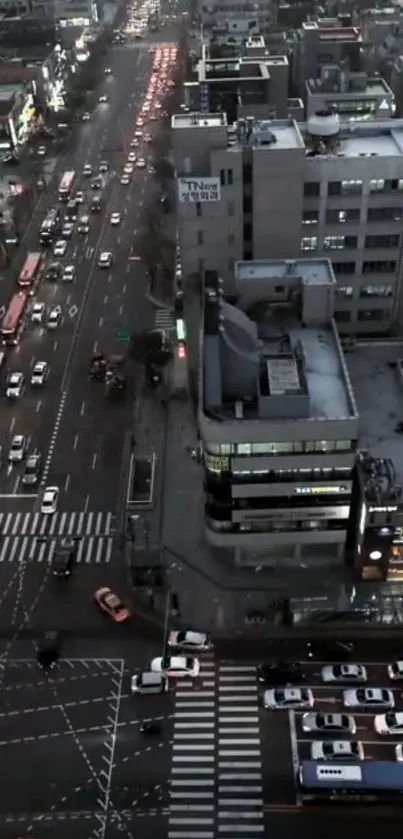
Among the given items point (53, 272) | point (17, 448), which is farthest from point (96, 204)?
point (17, 448)

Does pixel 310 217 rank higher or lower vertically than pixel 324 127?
lower

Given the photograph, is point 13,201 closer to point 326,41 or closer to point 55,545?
point 326,41

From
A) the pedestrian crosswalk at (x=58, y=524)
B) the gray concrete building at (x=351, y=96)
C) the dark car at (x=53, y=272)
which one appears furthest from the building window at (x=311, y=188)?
the dark car at (x=53, y=272)

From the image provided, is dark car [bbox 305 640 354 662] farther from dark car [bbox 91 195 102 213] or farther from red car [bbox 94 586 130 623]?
dark car [bbox 91 195 102 213]

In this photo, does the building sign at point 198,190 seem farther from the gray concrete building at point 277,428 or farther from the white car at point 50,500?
the white car at point 50,500

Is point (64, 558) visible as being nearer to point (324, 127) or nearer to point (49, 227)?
point (324, 127)

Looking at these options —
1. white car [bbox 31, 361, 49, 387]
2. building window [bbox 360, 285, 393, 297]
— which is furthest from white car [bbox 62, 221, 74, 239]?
building window [bbox 360, 285, 393, 297]
